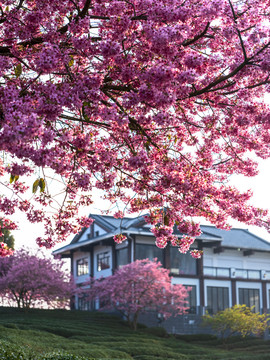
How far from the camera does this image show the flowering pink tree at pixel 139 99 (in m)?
7.15

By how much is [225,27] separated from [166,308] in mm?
28244

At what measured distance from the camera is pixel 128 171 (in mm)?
10719

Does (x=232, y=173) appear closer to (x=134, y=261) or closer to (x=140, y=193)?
(x=140, y=193)

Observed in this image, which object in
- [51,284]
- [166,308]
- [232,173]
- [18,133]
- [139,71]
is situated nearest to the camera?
[18,133]

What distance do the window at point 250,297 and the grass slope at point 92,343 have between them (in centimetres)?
881

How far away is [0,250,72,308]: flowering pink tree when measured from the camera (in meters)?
37.3

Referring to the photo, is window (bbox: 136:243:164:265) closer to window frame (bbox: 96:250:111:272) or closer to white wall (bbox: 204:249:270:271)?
window frame (bbox: 96:250:111:272)

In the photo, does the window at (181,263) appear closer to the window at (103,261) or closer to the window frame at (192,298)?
the window frame at (192,298)

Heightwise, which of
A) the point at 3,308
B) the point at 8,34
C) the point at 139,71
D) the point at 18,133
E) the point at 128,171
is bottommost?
the point at 3,308

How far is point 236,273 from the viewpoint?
43.8 m

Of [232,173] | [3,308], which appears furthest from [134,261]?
[232,173]

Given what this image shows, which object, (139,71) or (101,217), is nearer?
(139,71)

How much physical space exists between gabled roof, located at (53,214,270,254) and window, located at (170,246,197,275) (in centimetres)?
175

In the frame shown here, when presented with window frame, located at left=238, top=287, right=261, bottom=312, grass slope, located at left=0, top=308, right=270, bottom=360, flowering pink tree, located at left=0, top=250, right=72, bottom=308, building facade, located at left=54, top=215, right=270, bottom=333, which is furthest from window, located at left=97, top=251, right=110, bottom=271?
window frame, located at left=238, top=287, right=261, bottom=312
